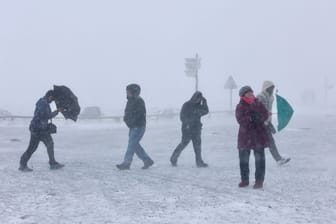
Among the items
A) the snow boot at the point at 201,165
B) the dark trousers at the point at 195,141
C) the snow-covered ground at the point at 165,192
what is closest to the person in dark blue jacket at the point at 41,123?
the snow-covered ground at the point at 165,192

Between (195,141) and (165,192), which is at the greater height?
(195,141)

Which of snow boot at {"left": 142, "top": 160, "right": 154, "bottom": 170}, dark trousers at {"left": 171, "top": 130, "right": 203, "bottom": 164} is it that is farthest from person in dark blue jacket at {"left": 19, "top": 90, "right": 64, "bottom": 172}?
dark trousers at {"left": 171, "top": 130, "right": 203, "bottom": 164}

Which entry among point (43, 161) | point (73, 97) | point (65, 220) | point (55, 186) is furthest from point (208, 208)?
point (43, 161)

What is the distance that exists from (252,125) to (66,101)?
427 centimetres

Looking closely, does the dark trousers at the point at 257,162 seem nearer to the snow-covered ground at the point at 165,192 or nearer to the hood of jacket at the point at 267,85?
the snow-covered ground at the point at 165,192

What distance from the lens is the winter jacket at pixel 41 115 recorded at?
34.3 feet

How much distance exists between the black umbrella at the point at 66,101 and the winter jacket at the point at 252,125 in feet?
13.0

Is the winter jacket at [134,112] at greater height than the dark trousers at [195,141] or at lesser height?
greater

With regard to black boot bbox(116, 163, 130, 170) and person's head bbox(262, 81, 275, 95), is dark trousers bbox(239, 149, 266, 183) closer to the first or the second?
person's head bbox(262, 81, 275, 95)

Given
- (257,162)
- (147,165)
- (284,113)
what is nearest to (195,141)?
(147,165)

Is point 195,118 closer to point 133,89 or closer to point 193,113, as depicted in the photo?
point 193,113

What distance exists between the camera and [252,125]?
8.58 meters

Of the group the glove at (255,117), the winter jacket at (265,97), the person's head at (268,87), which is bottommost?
the glove at (255,117)

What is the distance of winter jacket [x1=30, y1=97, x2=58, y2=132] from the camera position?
10453 mm
